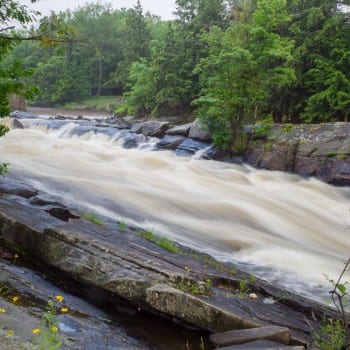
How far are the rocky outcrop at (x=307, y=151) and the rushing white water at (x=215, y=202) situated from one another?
506 mm

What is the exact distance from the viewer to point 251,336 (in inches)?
153

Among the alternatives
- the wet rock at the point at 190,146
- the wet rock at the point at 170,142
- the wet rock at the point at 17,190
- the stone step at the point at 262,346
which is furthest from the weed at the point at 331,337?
the wet rock at the point at 170,142

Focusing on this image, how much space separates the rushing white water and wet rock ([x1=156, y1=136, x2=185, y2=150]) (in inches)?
37.4

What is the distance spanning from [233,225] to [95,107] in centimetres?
4294

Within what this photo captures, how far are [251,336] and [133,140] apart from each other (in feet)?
50.4

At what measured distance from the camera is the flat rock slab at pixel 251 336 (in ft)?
12.6

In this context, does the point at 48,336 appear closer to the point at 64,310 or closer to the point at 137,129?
the point at 64,310

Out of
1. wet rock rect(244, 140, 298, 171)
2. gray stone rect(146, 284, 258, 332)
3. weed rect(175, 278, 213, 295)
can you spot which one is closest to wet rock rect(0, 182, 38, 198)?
weed rect(175, 278, 213, 295)

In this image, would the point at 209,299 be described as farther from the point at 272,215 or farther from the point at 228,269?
the point at 272,215

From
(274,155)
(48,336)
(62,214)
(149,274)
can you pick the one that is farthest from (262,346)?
(274,155)

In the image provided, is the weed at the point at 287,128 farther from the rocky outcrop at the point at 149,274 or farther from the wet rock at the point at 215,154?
the rocky outcrop at the point at 149,274

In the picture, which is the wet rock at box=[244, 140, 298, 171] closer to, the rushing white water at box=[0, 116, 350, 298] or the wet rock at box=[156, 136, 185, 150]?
the rushing white water at box=[0, 116, 350, 298]

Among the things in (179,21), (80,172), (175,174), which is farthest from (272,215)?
(179,21)

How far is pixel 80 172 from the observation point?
1215 centimetres
